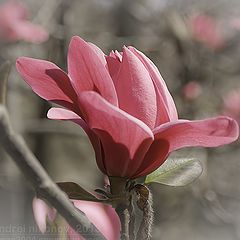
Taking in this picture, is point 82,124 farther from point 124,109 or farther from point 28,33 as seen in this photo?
point 28,33

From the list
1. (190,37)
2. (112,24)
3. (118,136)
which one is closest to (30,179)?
(118,136)

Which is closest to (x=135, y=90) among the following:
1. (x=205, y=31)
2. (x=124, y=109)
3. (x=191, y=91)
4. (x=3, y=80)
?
(x=124, y=109)

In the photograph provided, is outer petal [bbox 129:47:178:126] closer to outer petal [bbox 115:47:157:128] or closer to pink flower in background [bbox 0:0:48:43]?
outer petal [bbox 115:47:157:128]

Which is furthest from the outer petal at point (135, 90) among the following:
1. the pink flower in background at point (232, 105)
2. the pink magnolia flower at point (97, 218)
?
the pink flower in background at point (232, 105)

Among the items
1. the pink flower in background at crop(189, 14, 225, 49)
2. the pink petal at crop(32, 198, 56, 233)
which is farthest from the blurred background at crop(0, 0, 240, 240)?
the pink petal at crop(32, 198, 56, 233)

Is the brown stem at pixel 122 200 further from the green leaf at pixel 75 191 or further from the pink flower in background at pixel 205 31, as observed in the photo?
the pink flower in background at pixel 205 31
